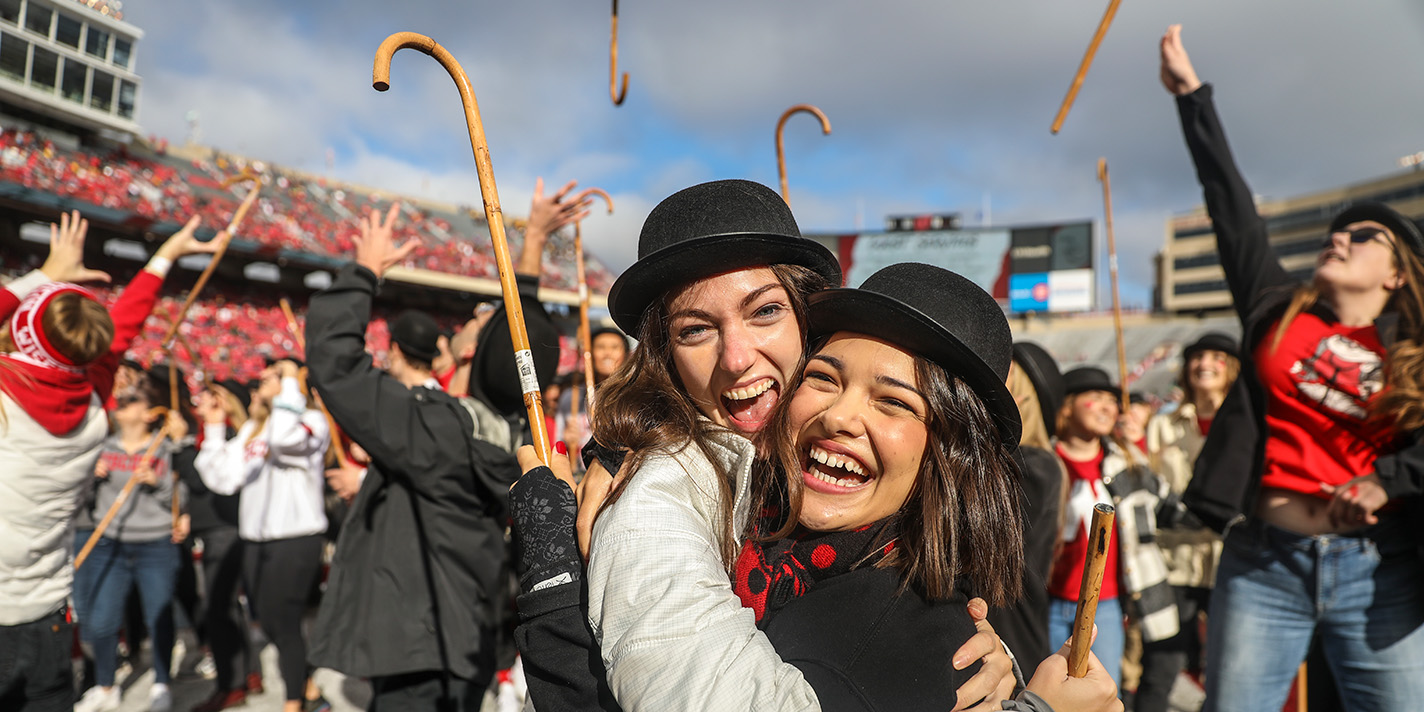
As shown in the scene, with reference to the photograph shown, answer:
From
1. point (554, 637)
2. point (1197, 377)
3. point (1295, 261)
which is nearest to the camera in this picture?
point (554, 637)

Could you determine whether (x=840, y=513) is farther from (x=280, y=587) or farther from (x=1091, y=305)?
(x=1091, y=305)

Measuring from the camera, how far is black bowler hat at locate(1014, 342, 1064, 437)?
3551 mm

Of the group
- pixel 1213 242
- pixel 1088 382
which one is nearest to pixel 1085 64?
pixel 1088 382

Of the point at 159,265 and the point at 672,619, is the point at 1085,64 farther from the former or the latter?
the point at 159,265

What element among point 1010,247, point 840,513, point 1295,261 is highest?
point 1295,261

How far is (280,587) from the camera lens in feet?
16.9

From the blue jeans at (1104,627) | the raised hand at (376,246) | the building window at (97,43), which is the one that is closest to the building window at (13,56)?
the building window at (97,43)

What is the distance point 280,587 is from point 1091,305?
31.8m

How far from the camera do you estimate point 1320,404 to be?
2818 millimetres

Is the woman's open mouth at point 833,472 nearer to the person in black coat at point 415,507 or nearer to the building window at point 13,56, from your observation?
the person in black coat at point 415,507

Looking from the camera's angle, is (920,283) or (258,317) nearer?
(920,283)

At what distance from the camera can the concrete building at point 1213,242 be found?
64000 millimetres

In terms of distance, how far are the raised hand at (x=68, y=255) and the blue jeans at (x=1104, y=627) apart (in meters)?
4.85

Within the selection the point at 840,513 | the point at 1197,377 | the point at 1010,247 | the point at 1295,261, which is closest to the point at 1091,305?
the point at 1010,247
